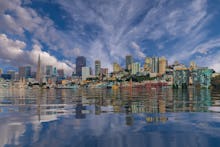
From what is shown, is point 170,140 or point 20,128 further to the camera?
point 20,128

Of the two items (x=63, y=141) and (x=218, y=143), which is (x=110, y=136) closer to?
(x=63, y=141)

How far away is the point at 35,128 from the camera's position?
2122 centimetres

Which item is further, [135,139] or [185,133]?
[185,133]

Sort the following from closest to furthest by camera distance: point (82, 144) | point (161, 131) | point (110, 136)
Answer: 1. point (82, 144)
2. point (110, 136)
3. point (161, 131)

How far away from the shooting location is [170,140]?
53.4 ft

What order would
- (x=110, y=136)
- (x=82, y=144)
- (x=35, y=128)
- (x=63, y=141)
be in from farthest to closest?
(x=35, y=128)
(x=110, y=136)
(x=63, y=141)
(x=82, y=144)

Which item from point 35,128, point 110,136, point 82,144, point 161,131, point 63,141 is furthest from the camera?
point 35,128

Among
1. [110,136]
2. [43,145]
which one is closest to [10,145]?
[43,145]

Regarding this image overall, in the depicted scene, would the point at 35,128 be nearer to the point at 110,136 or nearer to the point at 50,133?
the point at 50,133

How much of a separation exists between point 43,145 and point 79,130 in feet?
15.5

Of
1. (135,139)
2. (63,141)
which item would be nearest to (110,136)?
(135,139)

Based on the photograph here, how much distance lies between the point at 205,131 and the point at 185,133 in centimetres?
206

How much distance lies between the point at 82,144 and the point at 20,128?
355 inches

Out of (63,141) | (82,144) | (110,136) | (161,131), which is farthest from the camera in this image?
(161,131)
